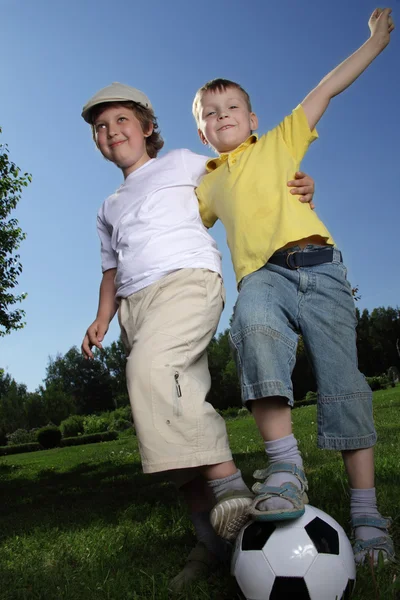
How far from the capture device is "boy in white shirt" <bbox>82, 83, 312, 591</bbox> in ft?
8.91

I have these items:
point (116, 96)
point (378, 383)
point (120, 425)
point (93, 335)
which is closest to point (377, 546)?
point (93, 335)

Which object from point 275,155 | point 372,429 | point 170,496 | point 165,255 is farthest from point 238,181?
point 170,496

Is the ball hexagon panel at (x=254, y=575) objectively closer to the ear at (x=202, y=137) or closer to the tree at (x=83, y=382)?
the ear at (x=202, y=137)

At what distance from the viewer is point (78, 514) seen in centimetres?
565

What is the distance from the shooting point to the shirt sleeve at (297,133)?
124 inches

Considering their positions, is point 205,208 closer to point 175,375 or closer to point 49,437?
point 175,375

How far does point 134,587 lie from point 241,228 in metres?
1.78

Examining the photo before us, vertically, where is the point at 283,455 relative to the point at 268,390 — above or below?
below

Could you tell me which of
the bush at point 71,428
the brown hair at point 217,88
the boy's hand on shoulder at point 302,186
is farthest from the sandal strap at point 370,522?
the bush at point 71,428

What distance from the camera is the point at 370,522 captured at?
282 cm

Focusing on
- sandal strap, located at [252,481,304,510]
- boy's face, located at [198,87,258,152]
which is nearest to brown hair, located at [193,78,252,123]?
boy's face, located at [198,87,258,152]

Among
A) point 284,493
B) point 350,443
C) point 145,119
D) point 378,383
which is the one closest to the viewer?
point 284,493

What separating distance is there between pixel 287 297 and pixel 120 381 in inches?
2189

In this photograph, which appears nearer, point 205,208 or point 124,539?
point 205,208
